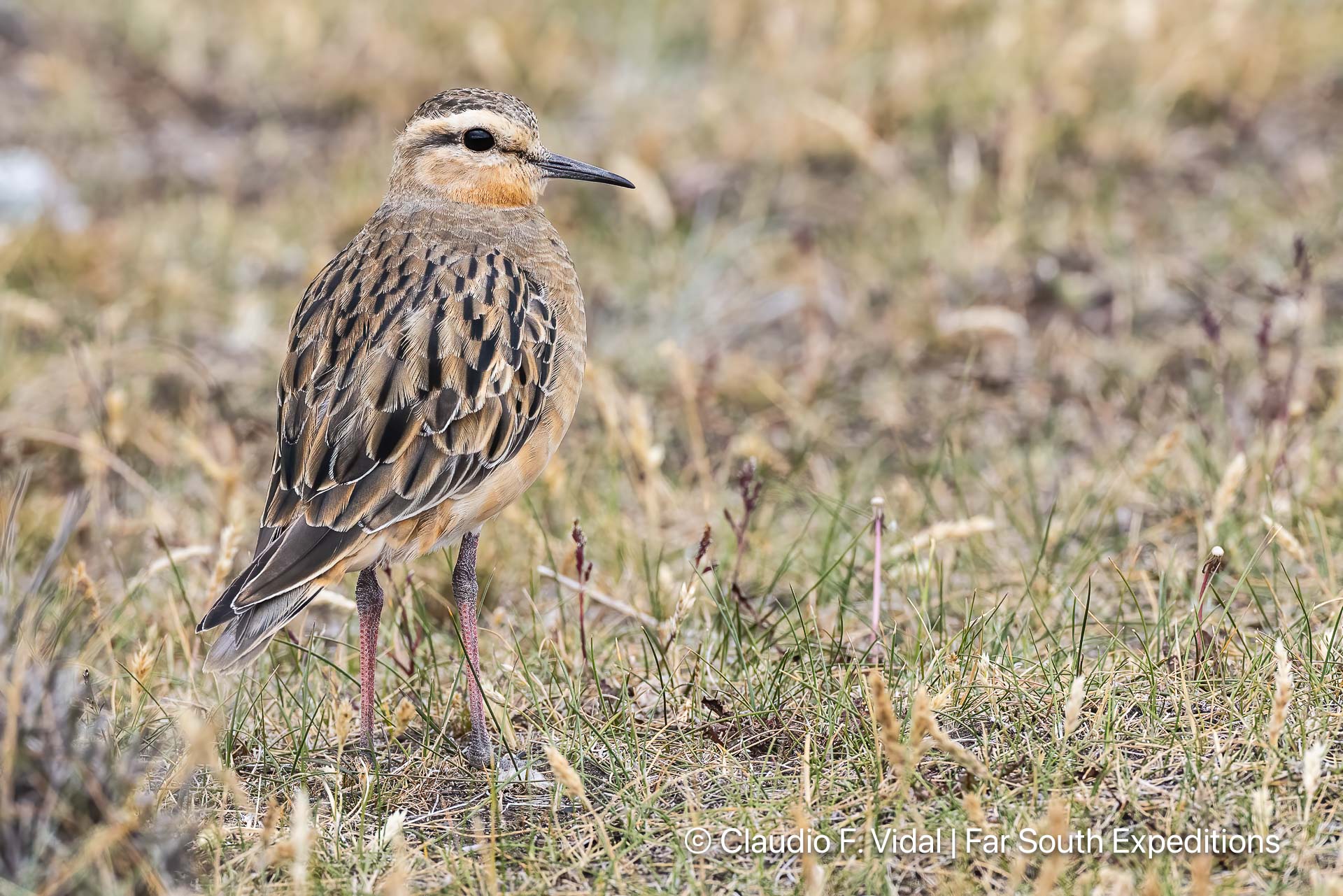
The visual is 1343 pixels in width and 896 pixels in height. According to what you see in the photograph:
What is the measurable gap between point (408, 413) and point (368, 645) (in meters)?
0.69

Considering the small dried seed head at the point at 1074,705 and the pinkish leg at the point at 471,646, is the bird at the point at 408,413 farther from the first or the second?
the small dried seed head at the point at 1074,705

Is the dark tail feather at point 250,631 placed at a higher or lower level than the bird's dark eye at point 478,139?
lower

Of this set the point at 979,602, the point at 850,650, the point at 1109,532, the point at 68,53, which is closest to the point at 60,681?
the point at 850,650

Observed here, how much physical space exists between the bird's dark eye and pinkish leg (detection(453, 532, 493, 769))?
143 centimetres

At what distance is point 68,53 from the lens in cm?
1055

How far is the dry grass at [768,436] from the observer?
12.6 ft

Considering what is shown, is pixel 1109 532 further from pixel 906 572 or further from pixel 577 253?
pixel 577 253

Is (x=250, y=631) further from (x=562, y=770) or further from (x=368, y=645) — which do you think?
(x=562, y=770)

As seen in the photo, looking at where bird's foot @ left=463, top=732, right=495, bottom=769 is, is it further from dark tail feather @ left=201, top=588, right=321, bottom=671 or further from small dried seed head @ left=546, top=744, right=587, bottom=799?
small dried seed head @ left=546, top=744, right=587, bottom=799

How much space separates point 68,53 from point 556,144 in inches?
150

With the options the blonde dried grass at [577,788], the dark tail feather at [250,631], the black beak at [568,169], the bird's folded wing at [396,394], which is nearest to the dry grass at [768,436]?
the blonde dried grass at [577,788]

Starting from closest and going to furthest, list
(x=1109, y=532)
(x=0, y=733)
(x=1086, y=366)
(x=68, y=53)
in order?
(x=0, y=733) → (x=1109, y=532) → (x=1086, y=366) → (x=68, y=53)

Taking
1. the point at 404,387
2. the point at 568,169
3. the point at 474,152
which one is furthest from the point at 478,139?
the point at 404,387

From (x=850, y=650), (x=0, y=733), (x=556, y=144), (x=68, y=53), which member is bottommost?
(x=850, y=650)
